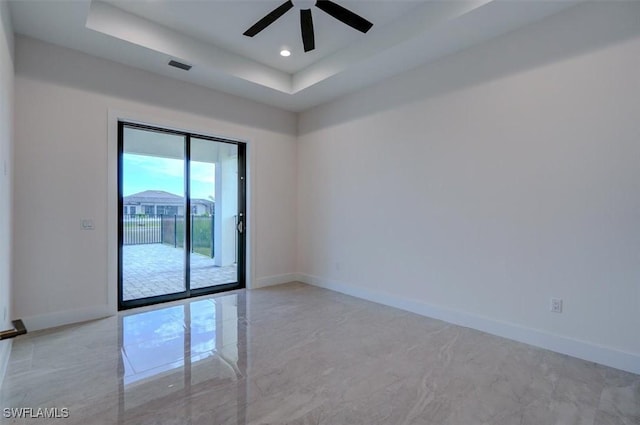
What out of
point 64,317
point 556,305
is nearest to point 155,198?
point 64,317

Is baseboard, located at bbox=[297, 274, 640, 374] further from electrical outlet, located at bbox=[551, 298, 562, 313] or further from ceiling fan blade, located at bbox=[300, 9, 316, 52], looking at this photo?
ceiling fan blade, located at bbox=[300, 9, 316, 52]

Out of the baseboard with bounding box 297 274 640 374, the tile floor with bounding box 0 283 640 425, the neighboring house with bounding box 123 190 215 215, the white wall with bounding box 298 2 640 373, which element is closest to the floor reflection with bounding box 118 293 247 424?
the tile floor with bounding box 0 283 640 425

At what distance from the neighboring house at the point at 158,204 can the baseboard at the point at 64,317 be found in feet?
3.98

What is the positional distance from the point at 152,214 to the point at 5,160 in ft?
Result: 6.02

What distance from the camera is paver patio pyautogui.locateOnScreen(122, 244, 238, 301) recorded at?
4293 millimetres

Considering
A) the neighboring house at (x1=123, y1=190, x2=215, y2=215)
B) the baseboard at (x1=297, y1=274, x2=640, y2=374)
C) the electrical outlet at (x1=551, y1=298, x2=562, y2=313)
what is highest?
the neighboring house at (x1=123, y1=190, x2=215, y2=215)

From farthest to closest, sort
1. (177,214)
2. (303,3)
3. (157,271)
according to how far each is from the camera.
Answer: (157,271) < (177,214) < (303,3)

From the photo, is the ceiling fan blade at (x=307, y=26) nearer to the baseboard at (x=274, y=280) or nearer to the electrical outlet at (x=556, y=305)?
the electrical outlet at (x=556, y=305)

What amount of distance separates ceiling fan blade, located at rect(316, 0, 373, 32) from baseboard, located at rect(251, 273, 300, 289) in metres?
3.89

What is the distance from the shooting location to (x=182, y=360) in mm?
2682

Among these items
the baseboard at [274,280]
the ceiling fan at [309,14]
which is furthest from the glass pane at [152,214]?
the ceiling fan at [309,14]

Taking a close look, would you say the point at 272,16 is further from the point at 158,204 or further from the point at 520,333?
the point at 520,333

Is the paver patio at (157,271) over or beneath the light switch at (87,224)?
beneath

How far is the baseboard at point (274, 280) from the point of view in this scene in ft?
17.0
